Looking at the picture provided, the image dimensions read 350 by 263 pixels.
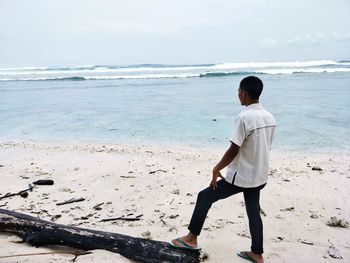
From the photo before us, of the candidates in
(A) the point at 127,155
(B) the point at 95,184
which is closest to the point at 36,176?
(B) the point at 95,184

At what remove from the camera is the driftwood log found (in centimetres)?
338

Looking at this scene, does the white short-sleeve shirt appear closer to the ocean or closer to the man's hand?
the man's hand

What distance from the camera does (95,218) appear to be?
4754 millimetres

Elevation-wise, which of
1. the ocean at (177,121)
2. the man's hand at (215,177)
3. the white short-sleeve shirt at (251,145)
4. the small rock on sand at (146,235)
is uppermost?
the white short-sleeve shirt at (251,145)

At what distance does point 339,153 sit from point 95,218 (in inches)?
239

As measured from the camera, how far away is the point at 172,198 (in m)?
5.44

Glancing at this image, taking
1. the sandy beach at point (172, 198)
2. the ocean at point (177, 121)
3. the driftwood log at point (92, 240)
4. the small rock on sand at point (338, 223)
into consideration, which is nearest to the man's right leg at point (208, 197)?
the driftwood log at point (92, 240)

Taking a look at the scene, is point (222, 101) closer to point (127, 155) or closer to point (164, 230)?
→ point (127, 155)

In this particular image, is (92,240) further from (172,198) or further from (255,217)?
(172,198)

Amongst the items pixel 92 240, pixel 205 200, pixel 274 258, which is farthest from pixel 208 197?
pixel 92 240

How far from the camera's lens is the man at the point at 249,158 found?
3.04 m

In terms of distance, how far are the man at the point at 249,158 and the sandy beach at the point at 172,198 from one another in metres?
0.66

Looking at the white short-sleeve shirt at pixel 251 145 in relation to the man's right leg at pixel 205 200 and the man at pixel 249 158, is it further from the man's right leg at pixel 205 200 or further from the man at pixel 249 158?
the man's right leg at pixel 205 200

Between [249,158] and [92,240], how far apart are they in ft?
6.05
